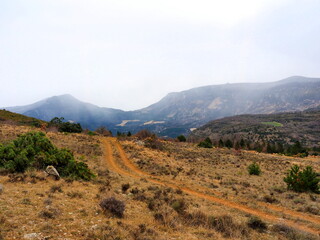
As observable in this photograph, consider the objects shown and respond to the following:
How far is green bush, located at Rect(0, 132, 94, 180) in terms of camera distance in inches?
476

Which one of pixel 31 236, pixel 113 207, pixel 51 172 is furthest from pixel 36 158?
pixel 31 236

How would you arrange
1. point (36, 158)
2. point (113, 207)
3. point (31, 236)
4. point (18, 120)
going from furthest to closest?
point (18, 120) < point (36, 158) < point (113, 207) < point (31, 236)

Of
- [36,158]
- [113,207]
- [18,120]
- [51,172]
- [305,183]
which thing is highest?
[18,120]

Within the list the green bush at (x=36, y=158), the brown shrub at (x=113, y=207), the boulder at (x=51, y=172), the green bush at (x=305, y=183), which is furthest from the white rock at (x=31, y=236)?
the green bush at (x=305, y=183)

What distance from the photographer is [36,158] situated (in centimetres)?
1346

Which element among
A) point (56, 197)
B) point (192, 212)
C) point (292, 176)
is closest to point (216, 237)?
point (192, 212)

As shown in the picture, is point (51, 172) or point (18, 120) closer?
point (51, 172)

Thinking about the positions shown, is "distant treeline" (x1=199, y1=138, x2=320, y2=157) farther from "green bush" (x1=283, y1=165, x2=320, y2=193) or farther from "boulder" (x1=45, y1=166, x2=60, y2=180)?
"boulder" (x1=45, y1=166, x2=60, y2=180)

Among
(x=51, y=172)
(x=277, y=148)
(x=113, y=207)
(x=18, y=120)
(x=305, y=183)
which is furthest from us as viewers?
(x=277, y=148)

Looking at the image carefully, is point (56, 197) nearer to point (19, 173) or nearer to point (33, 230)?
point (33, 230)

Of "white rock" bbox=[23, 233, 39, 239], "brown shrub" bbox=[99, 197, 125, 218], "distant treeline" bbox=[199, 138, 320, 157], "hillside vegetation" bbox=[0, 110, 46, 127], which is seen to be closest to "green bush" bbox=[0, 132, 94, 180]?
"brown shrub" bbox=[99, 197, 125, 218]

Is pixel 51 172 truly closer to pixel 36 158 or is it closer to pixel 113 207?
pixel 36 158

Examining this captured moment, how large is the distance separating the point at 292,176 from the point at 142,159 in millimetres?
16374

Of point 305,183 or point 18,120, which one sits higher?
point 18,120
